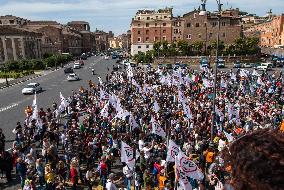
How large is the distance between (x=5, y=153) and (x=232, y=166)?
16.2m

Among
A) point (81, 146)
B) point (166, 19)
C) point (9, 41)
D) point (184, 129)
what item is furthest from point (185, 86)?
point (166, 19)

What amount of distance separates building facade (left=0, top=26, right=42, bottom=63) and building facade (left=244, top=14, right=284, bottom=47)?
67.6 meters

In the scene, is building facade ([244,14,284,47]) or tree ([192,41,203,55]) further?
building facade ([244,14,284,47])

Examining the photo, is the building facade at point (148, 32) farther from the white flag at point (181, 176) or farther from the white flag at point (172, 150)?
the white flag at point (181, 176)

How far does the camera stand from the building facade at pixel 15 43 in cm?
10100

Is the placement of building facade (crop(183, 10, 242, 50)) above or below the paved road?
above

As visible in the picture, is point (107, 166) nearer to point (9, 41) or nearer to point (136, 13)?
point (9, 41)

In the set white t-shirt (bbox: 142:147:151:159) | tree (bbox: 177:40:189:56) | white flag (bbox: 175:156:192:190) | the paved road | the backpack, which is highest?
tree (bbox: 177:40:189:56)

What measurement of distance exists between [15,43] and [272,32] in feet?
228

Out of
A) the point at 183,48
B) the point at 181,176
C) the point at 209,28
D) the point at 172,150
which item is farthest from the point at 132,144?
the point at 209,28

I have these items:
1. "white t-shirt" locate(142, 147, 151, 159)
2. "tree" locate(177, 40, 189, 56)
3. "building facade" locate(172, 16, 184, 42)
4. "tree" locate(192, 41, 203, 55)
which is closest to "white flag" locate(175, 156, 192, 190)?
"white t-shirt" locate(142, 147, 151, 159)

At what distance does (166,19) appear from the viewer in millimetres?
122562

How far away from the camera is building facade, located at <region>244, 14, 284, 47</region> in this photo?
10056cm

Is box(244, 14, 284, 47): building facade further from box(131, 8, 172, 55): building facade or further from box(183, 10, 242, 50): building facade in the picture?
box(131, 8, 172, 55): building facade
